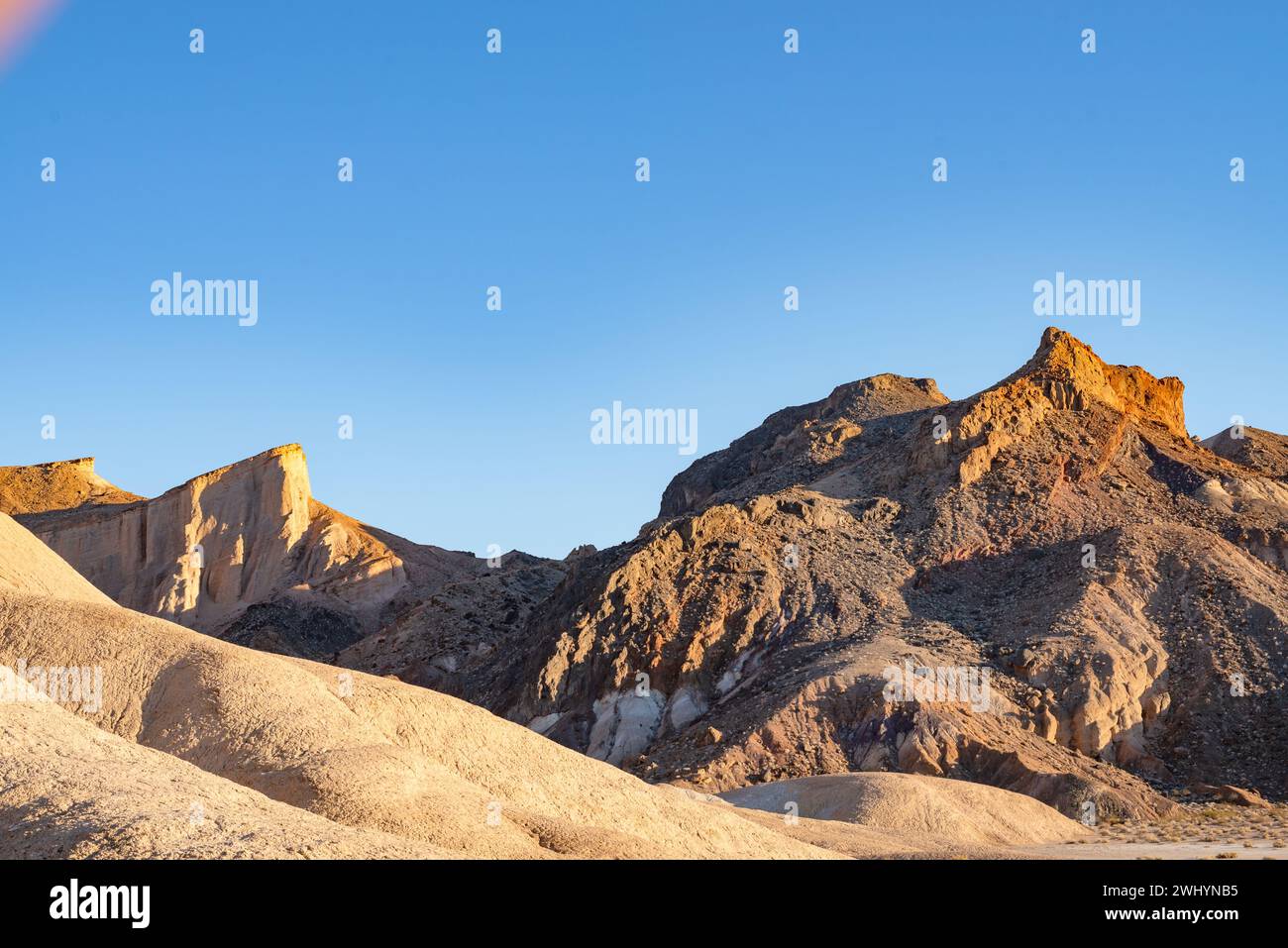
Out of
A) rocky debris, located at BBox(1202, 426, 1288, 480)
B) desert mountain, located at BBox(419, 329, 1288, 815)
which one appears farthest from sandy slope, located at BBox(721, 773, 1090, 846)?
rocky debris, located at BBox(1202, 426, 1288, 480)

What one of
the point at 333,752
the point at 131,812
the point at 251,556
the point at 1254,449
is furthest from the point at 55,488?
the point at 131,812

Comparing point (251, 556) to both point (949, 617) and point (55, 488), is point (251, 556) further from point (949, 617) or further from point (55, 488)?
point (949, 617)

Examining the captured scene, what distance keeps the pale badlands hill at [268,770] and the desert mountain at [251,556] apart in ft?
204

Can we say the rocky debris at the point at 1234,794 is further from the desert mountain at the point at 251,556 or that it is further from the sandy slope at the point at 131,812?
the desert mountain at the point at 251,556

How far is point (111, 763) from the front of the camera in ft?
57.7

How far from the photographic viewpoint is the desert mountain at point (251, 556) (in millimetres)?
93188

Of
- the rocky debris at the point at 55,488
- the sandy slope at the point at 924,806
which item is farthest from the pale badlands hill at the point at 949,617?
the rocky debris at the point at 55,488

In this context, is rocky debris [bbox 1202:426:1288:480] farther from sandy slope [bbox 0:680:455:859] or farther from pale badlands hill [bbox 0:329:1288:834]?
sandy slope [bbox 0:680:455:859]

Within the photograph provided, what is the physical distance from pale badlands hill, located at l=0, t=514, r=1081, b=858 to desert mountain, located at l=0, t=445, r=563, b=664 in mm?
62164

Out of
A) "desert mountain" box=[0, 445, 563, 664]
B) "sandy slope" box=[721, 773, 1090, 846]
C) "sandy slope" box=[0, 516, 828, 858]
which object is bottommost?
A: "sandy slope" box=[721, 773, 1090, 846]

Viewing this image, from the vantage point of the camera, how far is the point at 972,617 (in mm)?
56781

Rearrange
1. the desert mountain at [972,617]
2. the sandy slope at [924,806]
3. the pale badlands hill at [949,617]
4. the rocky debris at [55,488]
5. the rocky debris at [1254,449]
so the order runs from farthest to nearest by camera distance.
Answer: the rocky debris at [55,488]
the rocky debris at [1254,449]
the pale badlands hill at [949,617]
the desert mountain at [972,617]
the sandy slope at [924,806]

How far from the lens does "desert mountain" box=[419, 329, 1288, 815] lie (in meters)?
48.0
